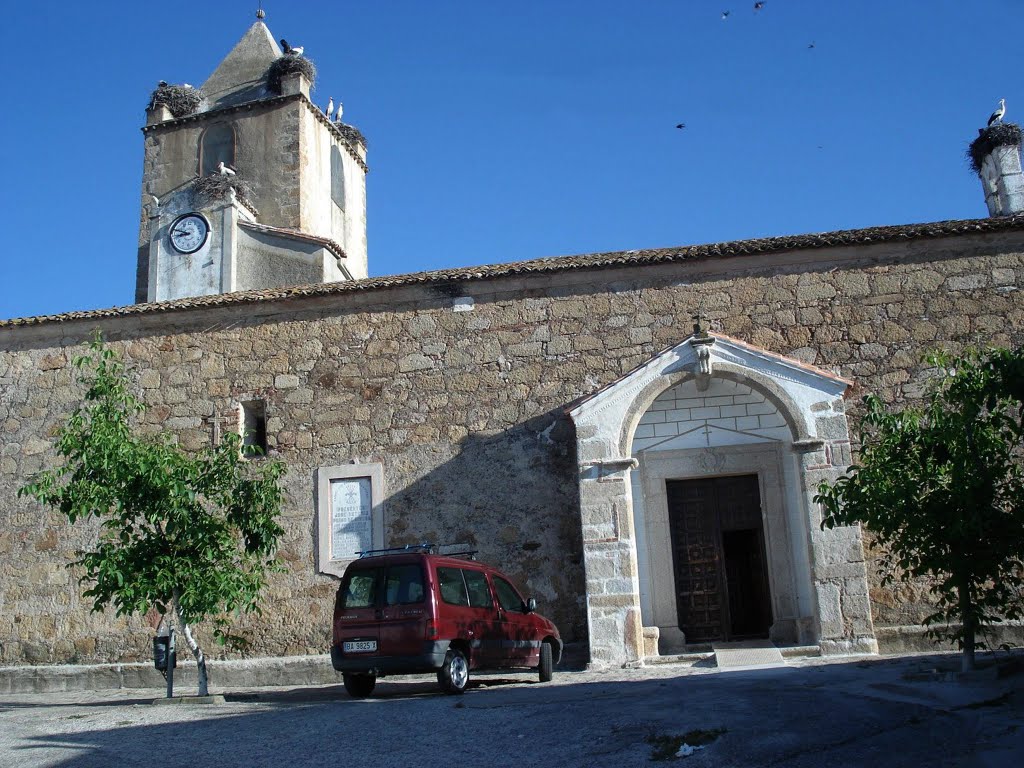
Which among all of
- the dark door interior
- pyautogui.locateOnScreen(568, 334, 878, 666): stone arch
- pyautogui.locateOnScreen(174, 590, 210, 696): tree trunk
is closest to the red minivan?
pyautogui.locateOnScreen(568, 334, 878, 666): stone arch

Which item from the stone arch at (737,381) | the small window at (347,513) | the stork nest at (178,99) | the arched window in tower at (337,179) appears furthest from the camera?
the arched window in tower at (337,179)

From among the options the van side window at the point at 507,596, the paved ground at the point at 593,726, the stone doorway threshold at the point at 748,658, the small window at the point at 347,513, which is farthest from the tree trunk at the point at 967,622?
the small window at the point at 347,513

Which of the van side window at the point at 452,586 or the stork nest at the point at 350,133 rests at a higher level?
the stork nest at the point at 350,133

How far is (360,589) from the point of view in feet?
30.4

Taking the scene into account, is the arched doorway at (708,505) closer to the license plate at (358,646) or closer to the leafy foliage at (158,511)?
the license plate at (358,646)

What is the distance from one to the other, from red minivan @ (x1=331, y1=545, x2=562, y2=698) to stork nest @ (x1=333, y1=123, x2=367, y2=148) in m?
18.4

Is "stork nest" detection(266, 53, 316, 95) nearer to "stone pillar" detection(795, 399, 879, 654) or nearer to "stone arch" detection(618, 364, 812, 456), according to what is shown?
"stone arch" detection(618, 364, 812, 456)

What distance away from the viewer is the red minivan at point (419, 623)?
28.8 ft

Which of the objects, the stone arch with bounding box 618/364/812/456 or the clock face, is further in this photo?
the clock face

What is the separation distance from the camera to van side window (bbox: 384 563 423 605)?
29.4 feet

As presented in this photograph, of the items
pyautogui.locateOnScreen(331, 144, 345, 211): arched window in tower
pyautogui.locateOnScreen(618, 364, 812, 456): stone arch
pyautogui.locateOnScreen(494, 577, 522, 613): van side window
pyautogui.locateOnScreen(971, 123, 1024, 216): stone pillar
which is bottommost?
pyautogui.locateOnScreen(494, 577, 522, 613): van side window

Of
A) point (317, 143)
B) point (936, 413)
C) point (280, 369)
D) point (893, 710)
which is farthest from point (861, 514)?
point (317, 143)

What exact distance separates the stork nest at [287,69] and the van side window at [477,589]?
17151 millimetres

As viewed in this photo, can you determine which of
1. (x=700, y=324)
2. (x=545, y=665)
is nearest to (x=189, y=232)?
(x=700, y=324)
